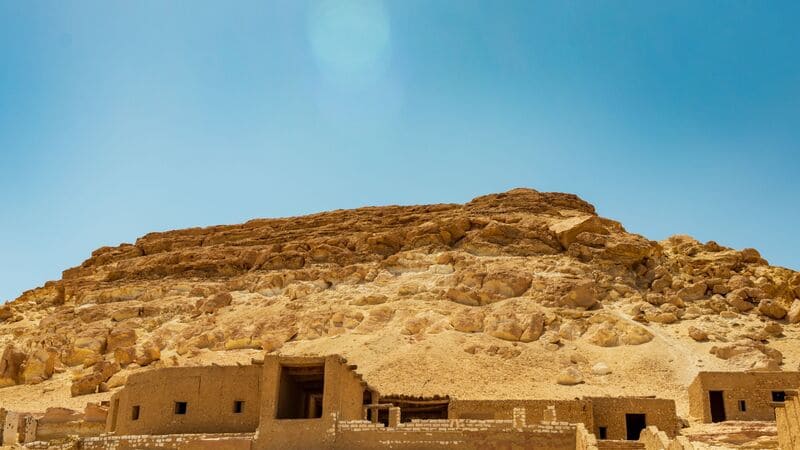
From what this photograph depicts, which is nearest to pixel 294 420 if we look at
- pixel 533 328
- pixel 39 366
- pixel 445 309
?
pixel 533 328

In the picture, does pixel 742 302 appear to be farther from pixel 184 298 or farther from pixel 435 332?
pixel 184 298

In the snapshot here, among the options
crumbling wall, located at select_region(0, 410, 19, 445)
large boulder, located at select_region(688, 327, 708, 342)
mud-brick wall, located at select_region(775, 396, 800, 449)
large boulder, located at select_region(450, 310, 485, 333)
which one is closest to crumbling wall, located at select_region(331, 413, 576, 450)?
mud-brick wall, located at select_region(775, 396, 800, 449)

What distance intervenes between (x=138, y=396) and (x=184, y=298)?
23.5m

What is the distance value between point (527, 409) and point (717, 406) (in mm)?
5024

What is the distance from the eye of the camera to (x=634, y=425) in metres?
20.7

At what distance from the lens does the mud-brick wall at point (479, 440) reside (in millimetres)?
15617

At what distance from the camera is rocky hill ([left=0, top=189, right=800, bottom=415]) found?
2798cm

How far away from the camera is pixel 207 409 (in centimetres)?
1759

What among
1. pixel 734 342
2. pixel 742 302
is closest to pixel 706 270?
pixel 742 302

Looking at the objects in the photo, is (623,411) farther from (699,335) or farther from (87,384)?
(87,384)

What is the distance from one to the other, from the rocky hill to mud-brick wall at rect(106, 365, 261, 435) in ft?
31.3

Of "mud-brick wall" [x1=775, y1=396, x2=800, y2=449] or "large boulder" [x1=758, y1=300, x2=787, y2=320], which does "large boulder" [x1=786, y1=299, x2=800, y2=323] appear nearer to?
"large boulder" [x1=758, y1=300, x2=787, y2=320]

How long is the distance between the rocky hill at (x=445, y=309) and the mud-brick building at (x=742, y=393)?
421 cm

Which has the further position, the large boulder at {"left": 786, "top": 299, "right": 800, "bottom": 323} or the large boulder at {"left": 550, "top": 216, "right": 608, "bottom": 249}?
the large boulder at {"left": 550, "top": 216, "right": 608, "bottom": 249}
